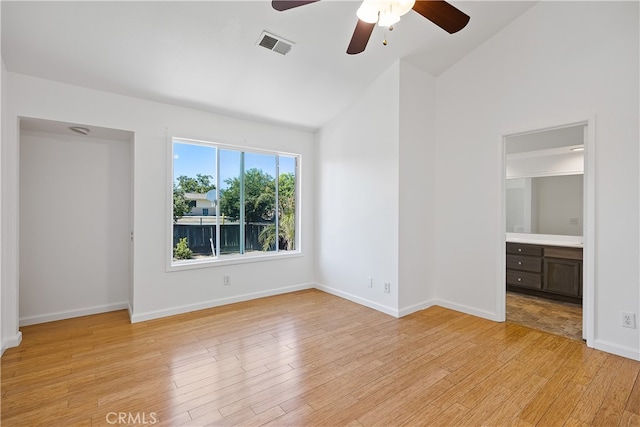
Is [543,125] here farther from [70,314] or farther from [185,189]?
[70,314]

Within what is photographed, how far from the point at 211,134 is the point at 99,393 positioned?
Answer: 302 cm

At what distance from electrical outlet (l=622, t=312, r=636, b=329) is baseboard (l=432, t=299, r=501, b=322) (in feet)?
3.55

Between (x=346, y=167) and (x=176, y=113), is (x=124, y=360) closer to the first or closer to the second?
(x=176, y=113)

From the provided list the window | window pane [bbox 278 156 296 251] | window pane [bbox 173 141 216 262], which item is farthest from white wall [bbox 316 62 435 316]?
window pane [bbox 173 141 216 262]

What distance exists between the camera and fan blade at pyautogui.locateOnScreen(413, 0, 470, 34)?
2.01 metres

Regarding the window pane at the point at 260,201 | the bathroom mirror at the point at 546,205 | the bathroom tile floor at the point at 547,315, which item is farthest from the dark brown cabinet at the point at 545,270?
the window pane at the point at 260,201

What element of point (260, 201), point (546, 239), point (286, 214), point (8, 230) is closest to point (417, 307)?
point (286, 214)

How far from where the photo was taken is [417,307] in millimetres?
3928

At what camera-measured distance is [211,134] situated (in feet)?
13.3

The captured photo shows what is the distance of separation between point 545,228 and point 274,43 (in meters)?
4.91

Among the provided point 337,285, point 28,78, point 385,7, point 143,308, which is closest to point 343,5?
point 385,7

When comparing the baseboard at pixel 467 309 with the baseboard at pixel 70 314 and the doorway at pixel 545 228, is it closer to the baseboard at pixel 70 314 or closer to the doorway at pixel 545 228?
the doorway at pixel 545 228

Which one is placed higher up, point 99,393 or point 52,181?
point 52,181

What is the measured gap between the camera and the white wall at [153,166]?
9.67 feet
